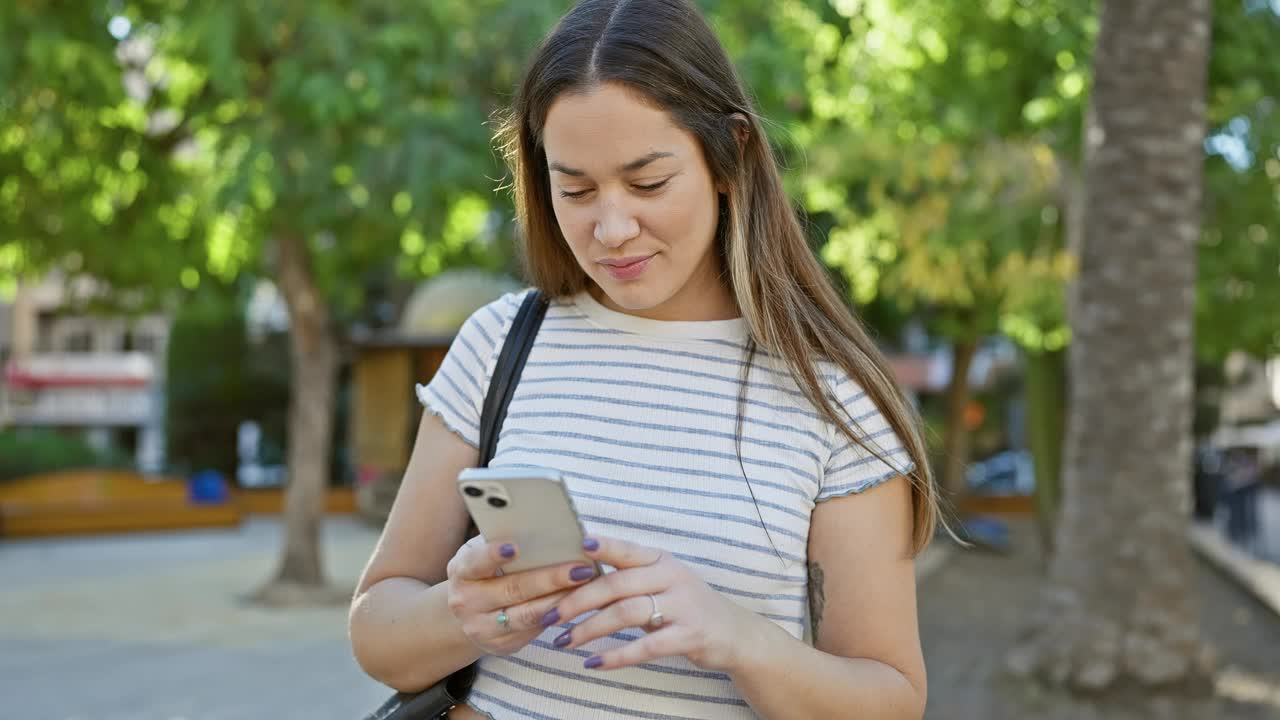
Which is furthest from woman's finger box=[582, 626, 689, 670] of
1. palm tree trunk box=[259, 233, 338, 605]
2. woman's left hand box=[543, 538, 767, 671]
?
palm tree trunk box=[259, 233, 338, 605]

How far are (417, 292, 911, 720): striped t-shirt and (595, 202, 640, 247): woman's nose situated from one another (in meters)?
0.22

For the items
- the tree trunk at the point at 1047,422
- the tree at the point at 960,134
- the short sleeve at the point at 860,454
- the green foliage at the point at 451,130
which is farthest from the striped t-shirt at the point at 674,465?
the tree trunk at the point at 1047,422

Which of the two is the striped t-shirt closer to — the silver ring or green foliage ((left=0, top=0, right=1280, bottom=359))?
the silver ring

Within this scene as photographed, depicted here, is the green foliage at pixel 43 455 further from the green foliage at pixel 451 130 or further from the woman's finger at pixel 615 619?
the woman's finger at pixel 615 619

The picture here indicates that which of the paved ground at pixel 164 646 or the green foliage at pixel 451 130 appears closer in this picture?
the paved ground at pixel 164 646

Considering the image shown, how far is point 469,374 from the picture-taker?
220 centimetres

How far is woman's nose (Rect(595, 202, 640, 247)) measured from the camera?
199 cm

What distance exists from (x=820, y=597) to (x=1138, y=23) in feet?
21.1

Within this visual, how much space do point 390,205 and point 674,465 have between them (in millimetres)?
9190

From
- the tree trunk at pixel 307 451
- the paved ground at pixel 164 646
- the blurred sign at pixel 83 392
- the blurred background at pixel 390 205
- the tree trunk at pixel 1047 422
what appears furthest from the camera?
the blurred sign at pixel 83 392

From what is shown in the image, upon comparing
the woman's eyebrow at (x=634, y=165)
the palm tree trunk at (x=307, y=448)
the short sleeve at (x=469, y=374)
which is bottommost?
the palm tree trunk at (x=307, y=448)

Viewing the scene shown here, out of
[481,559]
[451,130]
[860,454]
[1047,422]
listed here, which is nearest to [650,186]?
[860,454]

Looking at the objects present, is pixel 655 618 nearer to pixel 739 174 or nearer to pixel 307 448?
pixel 739 174

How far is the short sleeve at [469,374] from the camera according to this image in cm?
216
